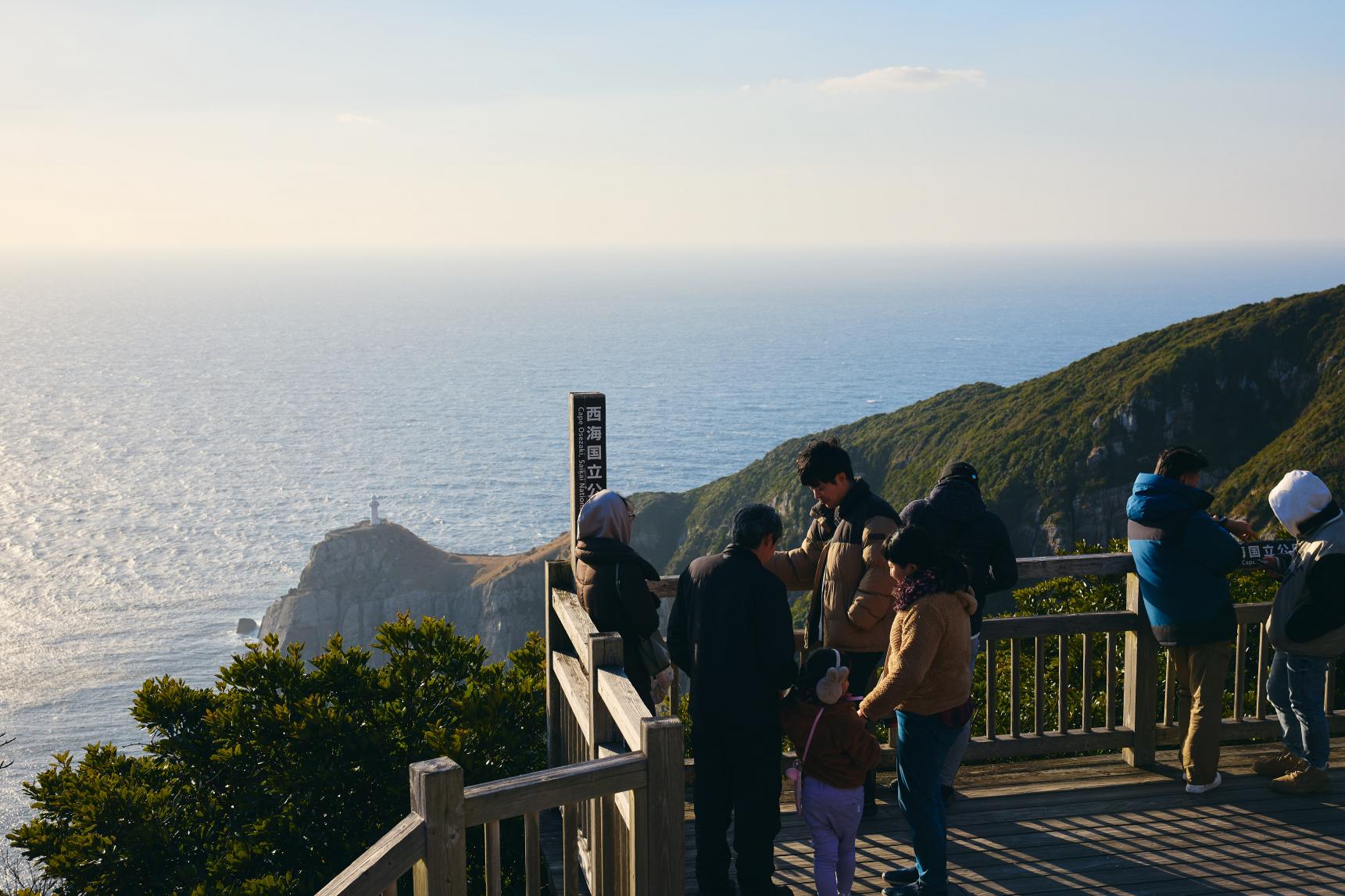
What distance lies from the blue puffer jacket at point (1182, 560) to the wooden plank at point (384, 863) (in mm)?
4062

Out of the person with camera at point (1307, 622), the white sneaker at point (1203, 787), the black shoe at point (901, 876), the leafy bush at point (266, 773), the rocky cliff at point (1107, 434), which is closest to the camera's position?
the black shoe at point (901, 876)

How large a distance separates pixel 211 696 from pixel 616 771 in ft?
16.8

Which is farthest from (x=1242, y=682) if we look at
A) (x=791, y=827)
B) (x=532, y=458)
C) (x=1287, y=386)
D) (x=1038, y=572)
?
(x=532, y=458)

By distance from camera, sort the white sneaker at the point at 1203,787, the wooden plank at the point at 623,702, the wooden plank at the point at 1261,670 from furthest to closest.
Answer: the wooden plank at the point at 1261,670 < the white sneaker at the point at 1203,787 < the wooden plank at the point at 623,702

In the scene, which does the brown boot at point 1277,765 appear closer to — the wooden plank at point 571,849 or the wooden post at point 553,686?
the wooden post at point 553,686

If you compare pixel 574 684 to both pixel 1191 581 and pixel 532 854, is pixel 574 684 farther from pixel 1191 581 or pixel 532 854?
pixel 1191 581

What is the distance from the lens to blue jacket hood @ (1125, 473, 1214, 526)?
6062mm

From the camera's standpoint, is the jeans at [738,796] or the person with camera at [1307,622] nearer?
the jeans at [738,796]

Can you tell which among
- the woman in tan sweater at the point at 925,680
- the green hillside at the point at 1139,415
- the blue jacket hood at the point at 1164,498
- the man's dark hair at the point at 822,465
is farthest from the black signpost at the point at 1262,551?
the green hillside at the point at 1139,415

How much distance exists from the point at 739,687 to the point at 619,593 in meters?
0.84

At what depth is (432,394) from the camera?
631 ft

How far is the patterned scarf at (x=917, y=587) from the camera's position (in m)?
4.82

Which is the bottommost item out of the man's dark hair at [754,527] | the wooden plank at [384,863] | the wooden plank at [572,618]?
the wooden plank at [384,863]

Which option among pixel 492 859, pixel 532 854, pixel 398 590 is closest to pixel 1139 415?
pixel 398 590
